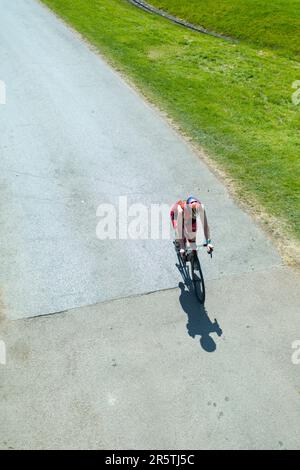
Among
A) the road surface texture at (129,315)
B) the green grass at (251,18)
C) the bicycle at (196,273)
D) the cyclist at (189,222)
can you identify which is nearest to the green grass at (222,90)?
the road surface texture at (129,315)

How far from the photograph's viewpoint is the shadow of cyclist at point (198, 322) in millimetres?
8219

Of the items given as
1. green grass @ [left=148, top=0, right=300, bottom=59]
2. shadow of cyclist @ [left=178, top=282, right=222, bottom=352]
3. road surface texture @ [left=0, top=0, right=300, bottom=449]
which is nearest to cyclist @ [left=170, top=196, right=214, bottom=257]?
shadow of cyclist @ [left=178, top=282, right=222, bottom=352]

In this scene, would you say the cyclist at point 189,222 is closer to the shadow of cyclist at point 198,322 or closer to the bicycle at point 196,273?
the bicycle at point 196,273

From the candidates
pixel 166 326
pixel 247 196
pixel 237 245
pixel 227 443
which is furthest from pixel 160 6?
pixel 227 443

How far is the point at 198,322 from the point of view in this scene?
8.57 metres

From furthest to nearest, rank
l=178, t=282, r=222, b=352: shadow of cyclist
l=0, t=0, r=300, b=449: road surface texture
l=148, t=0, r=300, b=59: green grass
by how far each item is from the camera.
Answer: l=148, t=0, r=300, b=59: green grass < l=178, t=282, r=222, b=352: shadow of cyclist < l=0, t=0, r=300, b=449: road surface texture

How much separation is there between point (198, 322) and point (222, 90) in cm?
1159

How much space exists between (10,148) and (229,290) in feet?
26.1

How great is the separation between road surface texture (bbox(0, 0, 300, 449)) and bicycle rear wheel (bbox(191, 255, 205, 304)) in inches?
7.6

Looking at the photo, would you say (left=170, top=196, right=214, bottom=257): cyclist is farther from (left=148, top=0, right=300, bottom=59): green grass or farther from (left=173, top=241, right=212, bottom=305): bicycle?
(left=148, top=0, right=300, bottom=59): green grass

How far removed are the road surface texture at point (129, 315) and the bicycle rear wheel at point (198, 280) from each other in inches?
7.6

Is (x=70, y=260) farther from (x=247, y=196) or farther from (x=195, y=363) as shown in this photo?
(x=247, y=196)

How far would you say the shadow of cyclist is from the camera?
822 centimetres

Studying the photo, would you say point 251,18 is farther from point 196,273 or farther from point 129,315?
point 129,315
